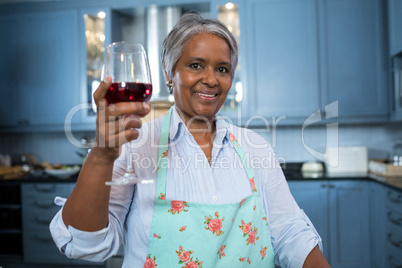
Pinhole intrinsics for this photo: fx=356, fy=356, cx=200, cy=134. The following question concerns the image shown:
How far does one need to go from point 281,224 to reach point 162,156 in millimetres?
408

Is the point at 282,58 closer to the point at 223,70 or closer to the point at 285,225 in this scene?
the point at 223,70

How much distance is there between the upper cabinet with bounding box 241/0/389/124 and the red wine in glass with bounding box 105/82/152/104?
8.83 feet

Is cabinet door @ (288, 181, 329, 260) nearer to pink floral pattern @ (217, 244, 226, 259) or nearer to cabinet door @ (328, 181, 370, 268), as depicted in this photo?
cabinet door @ (328, 181, 370, 268)

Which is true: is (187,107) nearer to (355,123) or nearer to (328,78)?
(328,78)

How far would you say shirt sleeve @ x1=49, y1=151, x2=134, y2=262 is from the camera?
0.79 metres

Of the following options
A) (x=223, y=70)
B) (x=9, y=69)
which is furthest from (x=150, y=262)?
(x=9, y=69)

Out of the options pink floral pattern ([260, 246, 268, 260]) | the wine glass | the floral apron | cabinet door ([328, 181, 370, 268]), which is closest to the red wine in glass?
the wine glass

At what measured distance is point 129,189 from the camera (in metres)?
0.96

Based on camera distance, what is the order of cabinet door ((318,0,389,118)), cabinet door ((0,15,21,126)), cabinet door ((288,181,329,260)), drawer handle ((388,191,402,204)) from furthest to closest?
1. cabinet door ((0,15,21,126))
2. cabinet door ((318,0,389,118))
3. cabinet door ((288,181,329,260))
4. drawer handle ((388,191,402,204))

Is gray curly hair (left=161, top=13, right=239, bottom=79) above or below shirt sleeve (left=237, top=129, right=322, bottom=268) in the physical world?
above

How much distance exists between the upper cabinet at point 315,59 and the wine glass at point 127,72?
269 cm

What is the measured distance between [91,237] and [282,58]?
2.90 m

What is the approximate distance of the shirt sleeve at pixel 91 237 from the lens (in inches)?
31.0

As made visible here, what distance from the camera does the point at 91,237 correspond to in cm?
79
